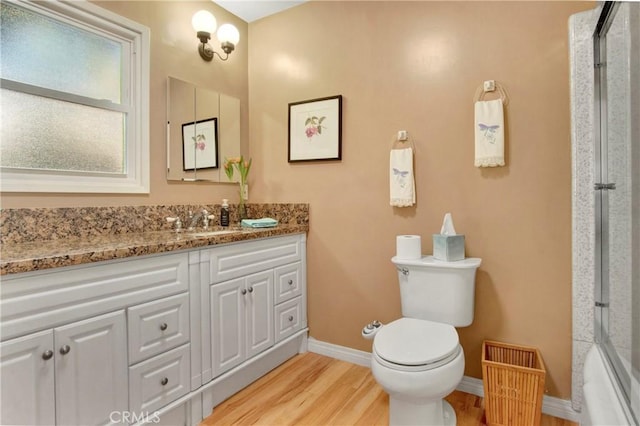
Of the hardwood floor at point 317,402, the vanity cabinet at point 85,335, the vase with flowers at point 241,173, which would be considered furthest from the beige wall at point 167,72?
the hardwood floor at point 317,402

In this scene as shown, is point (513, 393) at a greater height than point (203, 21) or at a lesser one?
lesser

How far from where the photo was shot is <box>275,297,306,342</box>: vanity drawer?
6.98 ft

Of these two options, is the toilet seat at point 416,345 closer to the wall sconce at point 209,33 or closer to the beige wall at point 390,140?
the beige wall at point 390,140

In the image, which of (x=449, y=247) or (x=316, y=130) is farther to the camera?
(x=316, y=130)

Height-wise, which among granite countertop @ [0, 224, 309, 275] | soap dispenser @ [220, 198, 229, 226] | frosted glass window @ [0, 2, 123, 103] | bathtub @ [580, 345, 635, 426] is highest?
frosted glass window @ [0, 2, 123, 103]

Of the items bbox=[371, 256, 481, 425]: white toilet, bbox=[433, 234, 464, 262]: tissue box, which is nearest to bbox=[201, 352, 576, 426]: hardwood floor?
bbox=[371, 256, 481, 425]: white toilet

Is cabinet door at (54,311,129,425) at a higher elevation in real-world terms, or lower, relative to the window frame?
lower

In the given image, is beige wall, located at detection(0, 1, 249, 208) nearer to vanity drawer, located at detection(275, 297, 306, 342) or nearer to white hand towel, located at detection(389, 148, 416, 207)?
vanity drawer, located at detection(275, 297, 306, 342)

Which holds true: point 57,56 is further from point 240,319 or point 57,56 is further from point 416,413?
point 416,413

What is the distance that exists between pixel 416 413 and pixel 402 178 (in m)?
1.19

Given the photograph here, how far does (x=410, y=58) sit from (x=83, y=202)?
1.96 meters

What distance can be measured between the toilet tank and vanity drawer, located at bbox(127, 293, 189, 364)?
3.65 feet

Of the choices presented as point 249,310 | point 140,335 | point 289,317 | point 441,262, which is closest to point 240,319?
point 249,310

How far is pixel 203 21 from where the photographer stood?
2158mm
